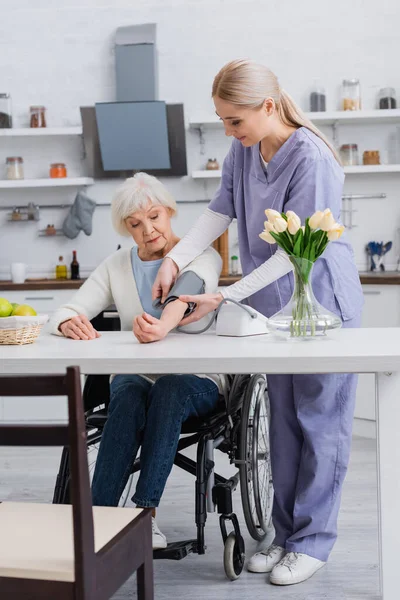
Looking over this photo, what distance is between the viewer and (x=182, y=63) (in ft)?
17.4

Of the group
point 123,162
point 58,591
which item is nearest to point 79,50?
point 123,162

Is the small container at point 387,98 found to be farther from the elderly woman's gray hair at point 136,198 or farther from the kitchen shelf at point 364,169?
the elderly woman's gray hair at point 136,198

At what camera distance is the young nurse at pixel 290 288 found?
2303 millimetres

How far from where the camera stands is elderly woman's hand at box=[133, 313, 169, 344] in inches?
86.8

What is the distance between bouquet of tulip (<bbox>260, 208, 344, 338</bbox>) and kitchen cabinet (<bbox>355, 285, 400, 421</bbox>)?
93.1 inches

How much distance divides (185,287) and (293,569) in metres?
0.88

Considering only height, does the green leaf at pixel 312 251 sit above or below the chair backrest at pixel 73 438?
above

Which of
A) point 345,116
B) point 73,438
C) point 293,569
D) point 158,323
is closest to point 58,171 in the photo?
point 345,116

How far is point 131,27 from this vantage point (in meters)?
5.16

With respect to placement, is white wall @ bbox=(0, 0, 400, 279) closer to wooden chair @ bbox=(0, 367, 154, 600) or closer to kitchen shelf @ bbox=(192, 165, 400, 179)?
kitchen shelf @ bbox=(192, 165, 400, 179)

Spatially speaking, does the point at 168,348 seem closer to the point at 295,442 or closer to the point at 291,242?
the point at 291,242

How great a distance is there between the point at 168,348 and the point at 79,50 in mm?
3759

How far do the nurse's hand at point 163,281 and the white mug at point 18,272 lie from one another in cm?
285

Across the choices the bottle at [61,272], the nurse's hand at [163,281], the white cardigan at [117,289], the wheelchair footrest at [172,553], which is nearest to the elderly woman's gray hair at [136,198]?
the white cardigan at [117,289]
